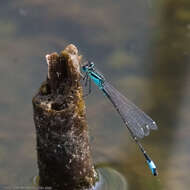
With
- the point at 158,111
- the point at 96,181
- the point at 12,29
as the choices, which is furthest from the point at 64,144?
the point at 12,29

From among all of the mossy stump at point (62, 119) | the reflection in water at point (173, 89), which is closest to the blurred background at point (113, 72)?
the reflection in water at point (173, 89)

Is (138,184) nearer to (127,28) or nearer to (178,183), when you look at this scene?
(178,183)

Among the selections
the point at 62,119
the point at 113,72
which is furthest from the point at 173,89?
the point at 62,119

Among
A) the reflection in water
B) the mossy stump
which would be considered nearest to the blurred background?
the reflection in water

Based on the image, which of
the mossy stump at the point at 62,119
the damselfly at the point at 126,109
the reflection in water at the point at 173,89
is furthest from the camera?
the damselfly at the point at 126,109

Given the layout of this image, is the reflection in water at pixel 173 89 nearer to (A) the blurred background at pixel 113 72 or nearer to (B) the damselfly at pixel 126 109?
(A) the blurred background at pixel 113 72

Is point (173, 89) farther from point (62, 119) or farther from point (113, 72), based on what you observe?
point (62, 119)
